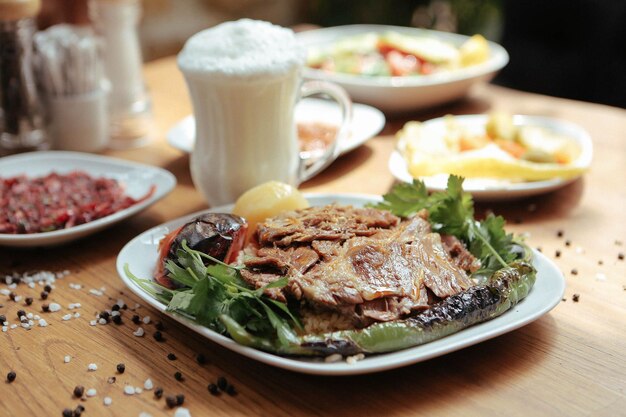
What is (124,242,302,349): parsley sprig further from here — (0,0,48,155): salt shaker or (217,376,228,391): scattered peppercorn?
(0,0,48,155): salt shaker

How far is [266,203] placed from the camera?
141 centimetres

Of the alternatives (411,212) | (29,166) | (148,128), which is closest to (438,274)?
(411,212)

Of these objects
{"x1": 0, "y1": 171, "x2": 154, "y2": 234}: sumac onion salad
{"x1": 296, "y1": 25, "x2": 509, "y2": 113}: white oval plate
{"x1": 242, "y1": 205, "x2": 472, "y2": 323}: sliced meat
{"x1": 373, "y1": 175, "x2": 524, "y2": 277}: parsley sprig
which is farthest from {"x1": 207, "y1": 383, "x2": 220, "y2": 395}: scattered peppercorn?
{"x1": 296, "y1": 25, "x2": 509, "y2": 113}: white oval plate

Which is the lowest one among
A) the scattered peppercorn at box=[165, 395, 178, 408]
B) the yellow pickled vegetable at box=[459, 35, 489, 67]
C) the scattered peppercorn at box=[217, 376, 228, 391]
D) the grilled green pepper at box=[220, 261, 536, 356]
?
the scattered peppercorn at box=[165, 395, 178, 408]

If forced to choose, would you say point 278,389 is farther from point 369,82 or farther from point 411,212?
point 369,82

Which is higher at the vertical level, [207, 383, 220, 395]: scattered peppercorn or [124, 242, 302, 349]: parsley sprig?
[124, 242, 302, 349]: parsley sprig

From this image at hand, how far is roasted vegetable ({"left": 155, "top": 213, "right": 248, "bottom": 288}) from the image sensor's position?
1.22 metres

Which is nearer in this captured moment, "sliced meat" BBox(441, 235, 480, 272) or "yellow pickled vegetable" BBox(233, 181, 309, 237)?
"sliced meat" BBox(441, 235, 480, 272)

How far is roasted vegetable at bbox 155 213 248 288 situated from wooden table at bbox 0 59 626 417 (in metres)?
0.11

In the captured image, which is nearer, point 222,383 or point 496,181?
point 222,383

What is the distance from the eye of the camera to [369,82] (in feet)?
7.42

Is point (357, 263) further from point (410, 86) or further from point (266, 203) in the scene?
point (410, 86)

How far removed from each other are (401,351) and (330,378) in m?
0.12

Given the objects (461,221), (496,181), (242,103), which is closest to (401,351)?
(461,221)
